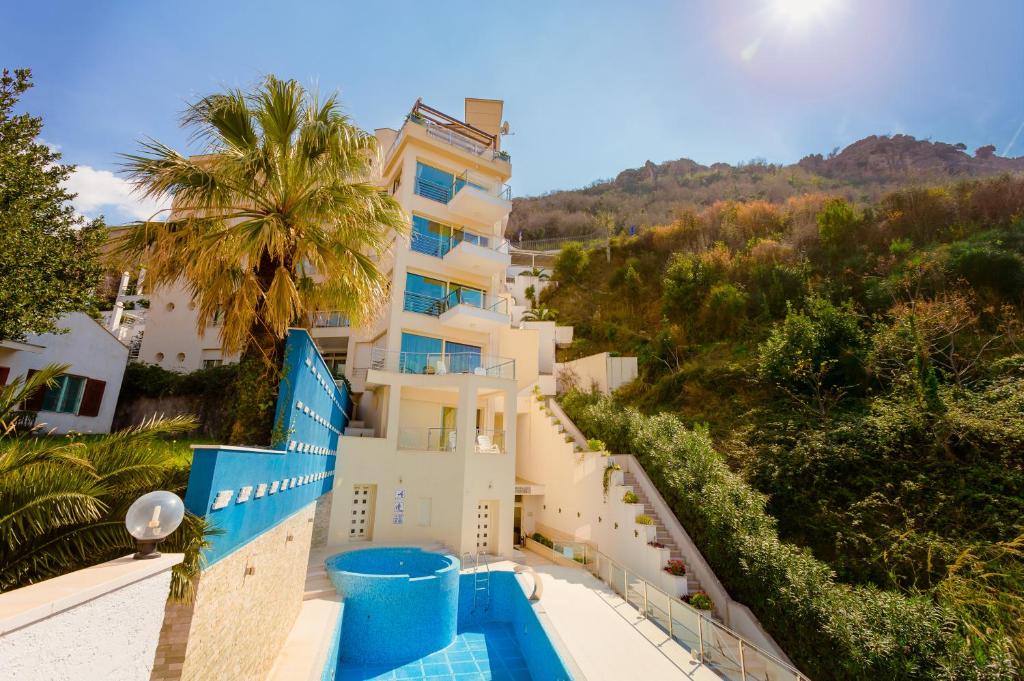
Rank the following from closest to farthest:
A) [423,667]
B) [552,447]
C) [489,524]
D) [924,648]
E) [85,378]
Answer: [924,648] → [423,667] → [85,378] → [489,524] → [552,447]

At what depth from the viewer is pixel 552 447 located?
17.7 metres

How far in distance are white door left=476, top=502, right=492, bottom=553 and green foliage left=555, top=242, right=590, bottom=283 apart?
18.0 m

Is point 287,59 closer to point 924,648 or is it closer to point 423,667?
point 423,667

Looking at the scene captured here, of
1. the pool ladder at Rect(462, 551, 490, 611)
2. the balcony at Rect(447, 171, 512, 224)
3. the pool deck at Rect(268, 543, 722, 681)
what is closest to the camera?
the pool deck at Rect(268, 543, 722, 681)

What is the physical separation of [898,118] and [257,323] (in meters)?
23.5

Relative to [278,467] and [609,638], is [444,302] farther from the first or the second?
[609,638]

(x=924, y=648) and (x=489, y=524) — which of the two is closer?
(x=924, y=648)

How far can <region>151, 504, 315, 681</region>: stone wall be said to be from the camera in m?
3.62

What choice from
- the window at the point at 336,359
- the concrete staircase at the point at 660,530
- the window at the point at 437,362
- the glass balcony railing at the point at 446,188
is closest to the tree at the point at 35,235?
the window at the point at 437,362

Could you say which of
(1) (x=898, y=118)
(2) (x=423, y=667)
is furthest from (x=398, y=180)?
(1) (x=898, y=118)

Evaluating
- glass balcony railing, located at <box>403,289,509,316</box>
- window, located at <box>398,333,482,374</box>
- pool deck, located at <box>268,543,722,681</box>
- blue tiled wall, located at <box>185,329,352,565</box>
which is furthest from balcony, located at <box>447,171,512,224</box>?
pool deck, located at <box>268,543,722,681</box>

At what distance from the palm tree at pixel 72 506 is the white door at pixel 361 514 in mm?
11443

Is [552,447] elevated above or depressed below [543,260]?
below

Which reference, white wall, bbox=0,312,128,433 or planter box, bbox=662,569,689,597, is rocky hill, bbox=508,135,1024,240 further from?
white wall, bbox=0,312,128,433
